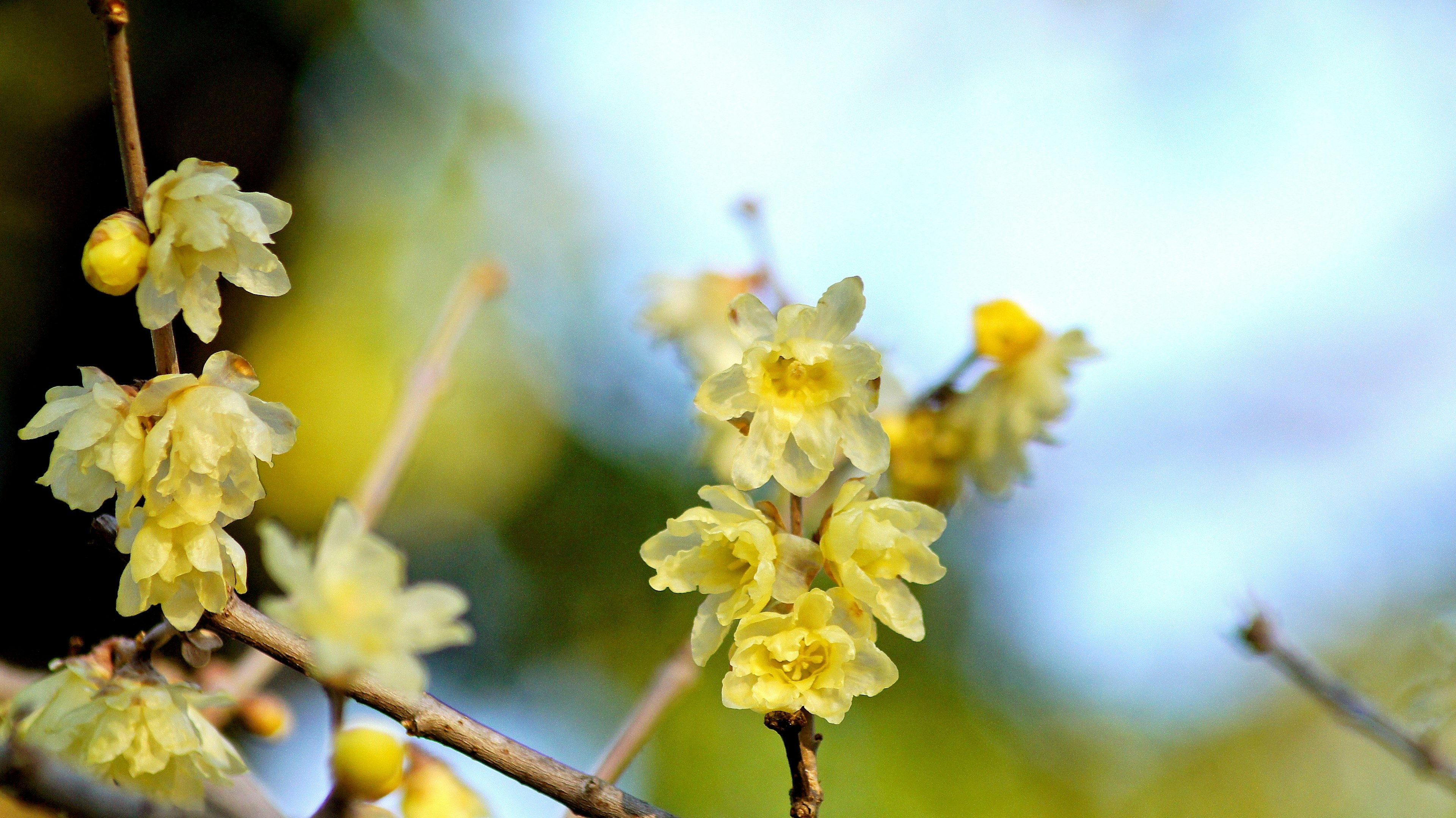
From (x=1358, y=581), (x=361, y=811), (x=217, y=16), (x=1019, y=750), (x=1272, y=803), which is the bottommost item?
(x=361, y=811)

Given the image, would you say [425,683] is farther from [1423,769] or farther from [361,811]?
[1423,769]

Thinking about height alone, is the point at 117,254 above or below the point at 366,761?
above

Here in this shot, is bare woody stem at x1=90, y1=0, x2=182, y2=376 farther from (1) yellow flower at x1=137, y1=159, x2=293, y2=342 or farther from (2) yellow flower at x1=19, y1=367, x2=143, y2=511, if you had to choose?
(2) yellow flower at x1=19, y1=367, x2=143, y2=511

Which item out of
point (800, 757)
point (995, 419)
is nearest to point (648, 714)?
point (800, 757)

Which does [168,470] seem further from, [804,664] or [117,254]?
[804,664]

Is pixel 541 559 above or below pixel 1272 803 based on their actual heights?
below

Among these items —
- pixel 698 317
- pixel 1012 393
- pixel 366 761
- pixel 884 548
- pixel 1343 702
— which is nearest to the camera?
pixel 366 761

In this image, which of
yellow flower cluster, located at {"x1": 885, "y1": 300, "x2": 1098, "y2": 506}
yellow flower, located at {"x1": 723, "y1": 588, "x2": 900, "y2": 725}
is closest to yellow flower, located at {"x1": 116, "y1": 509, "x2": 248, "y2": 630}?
yellow flower, located at {"x1": 723, "y1": 588, "x2": 900, "y2": 725}

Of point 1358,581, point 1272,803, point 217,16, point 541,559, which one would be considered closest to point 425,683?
point 541,559
